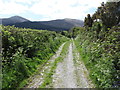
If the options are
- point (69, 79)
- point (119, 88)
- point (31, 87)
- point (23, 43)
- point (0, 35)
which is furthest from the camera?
point (23, 43)

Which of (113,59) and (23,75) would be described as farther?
(23,75)

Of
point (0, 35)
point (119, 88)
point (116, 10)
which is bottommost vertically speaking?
point (119, 88)

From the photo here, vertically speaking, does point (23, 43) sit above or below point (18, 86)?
above

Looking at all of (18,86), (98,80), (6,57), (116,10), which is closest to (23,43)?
(6,57)

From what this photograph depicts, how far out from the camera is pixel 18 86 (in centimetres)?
751

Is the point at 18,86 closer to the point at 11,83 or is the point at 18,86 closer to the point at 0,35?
the point at 11,83

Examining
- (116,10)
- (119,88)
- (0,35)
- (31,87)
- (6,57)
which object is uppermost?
(116,10)

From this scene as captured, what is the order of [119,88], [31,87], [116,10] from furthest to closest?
1. [116,10]
2. [31,87]
3. [119,88]

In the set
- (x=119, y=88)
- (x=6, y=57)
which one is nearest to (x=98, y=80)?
(x=119, y=88)

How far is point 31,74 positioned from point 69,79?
9.01 feet

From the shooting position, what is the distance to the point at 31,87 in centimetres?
751

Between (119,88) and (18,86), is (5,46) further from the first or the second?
(119,88)

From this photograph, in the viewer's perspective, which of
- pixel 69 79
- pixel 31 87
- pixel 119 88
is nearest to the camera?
pixel 119 88

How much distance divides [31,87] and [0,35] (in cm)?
435
